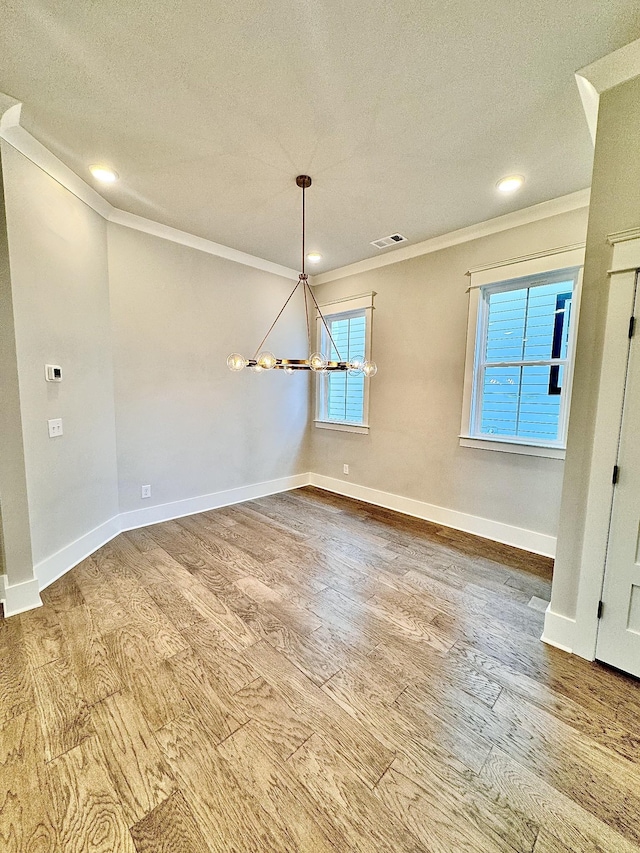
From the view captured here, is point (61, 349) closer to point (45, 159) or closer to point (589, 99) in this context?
point (45, 159)

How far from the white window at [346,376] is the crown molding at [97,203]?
85cm

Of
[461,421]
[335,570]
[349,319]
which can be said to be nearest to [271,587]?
[335,570]

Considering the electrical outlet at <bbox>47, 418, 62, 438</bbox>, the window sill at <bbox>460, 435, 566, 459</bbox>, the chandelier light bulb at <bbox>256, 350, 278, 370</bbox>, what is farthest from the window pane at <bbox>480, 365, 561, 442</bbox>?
the electrical outlet at <bbox>47, 418, 62, 438</bbox>

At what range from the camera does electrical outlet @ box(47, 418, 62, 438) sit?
2385 mm

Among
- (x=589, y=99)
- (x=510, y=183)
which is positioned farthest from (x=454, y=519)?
(x=589, y=99)

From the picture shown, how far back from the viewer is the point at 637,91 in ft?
5.08

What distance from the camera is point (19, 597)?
210 cm

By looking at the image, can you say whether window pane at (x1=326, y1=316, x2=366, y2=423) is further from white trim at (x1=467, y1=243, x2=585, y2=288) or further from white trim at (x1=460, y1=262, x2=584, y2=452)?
white trim at (x1=467, y1=243, x2=585, y2=288)

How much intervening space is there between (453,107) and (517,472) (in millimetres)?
2724

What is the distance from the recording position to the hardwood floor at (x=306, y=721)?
3.51ft

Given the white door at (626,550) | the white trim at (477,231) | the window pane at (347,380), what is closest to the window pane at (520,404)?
the white trim at (477,231)

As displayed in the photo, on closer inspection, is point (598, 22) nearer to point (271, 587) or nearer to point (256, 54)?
point (256, 54)

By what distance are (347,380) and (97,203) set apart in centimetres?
311

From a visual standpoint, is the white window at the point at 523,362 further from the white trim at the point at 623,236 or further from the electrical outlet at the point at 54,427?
the electrical outlet at the point at 54,427
